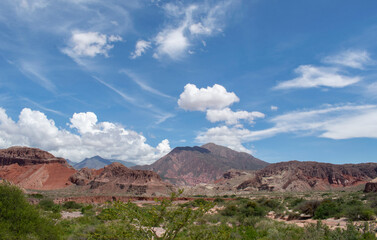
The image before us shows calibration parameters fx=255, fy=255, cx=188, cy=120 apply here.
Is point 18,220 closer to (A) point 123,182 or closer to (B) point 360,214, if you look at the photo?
(B) point 360,214

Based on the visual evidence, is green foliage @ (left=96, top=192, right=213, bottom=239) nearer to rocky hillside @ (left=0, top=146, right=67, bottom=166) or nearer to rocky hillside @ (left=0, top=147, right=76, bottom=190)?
rocky hillside @ (left=0, top=147, right=76, bottom=190)

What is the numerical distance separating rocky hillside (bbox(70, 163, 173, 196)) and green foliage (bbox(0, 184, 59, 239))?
243 ft

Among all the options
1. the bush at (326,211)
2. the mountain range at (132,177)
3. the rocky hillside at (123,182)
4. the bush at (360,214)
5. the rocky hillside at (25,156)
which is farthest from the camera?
the rocky hillside at (25,156)

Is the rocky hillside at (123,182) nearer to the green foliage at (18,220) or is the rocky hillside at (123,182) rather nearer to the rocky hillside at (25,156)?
the rocky hillside at (25,156)

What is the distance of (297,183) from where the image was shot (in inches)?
3809

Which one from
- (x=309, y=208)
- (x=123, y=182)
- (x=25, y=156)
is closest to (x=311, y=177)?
(x=123, y=182)

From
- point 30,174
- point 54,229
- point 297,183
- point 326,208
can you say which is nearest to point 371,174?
point 297,183

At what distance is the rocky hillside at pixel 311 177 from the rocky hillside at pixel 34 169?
255ft

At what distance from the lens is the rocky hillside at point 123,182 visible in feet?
280

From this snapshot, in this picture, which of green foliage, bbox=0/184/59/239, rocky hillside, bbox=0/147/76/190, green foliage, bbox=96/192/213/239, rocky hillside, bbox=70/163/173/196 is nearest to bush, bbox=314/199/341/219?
green foliage, bbox=96/192/213/239

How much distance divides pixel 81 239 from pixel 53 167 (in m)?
109

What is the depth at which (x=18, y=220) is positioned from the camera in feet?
28.2

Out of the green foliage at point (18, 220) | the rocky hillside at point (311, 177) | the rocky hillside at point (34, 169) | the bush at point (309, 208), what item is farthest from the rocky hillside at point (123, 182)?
the green foliage at point (18, 220)

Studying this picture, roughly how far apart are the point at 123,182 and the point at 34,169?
4156 centimetres
